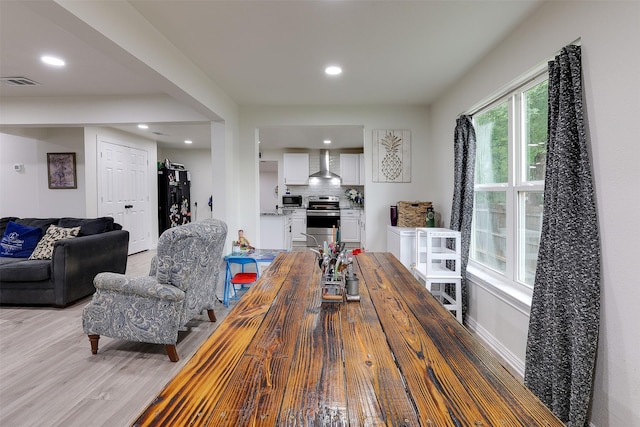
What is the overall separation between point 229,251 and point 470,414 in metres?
3.58

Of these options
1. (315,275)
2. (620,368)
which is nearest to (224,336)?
(315,275)

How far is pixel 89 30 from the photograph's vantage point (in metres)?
1.71

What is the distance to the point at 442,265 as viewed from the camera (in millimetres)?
3279

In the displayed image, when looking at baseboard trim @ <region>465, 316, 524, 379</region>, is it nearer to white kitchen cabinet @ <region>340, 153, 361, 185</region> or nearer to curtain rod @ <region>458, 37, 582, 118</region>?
curtain rod @ <region>458, 37, 582, 118</region>

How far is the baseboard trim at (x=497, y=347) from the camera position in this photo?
2.17 meters

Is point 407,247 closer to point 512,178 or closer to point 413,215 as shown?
point 413,215

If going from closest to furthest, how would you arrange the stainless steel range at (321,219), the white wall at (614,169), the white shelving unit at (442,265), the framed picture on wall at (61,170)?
the white wall at (614,169), the white shelving unit at (442,265), the framed picture on wall at (61,170), the stainless steel range at (321,219)

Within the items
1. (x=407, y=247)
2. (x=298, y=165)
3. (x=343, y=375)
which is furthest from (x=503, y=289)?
(x=298, y=165)

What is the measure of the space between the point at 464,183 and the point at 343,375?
2677mm

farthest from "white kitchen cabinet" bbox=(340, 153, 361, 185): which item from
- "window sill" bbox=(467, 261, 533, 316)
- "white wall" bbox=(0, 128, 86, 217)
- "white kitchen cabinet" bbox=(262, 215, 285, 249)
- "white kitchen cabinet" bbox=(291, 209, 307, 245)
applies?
"white wall" bbox=(0, 128, 86, 217)

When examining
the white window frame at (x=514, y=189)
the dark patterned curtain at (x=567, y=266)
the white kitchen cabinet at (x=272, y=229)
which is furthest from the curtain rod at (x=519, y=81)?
the white kitchen cabinet at (x=272, y=229)

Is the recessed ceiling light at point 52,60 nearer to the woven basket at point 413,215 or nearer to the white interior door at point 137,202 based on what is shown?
the white interior door at point 137,202

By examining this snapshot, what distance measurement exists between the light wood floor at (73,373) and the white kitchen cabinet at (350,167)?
16.6 ft

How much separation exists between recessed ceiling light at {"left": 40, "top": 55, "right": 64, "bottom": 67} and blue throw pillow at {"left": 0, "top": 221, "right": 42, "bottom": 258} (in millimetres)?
2120
